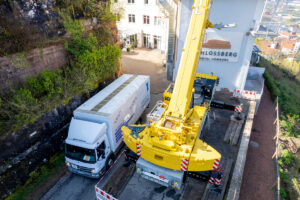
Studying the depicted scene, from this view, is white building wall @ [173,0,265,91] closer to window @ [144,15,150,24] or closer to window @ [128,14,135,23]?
window @ [144,15,150,24]

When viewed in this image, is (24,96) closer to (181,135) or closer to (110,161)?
(110,161)

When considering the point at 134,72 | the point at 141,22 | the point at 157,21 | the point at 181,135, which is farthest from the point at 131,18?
the point at 181,135

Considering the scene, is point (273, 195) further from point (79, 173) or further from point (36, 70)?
point (36, 70)

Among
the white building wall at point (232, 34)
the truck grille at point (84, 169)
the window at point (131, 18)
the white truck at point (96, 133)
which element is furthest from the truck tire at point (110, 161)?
the window at point (131, 18)

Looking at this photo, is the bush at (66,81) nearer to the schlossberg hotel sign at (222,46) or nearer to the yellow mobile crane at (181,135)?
the yellow mobile crane at (181,135)

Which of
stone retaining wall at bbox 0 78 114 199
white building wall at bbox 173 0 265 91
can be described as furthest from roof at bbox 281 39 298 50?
stone retaining wall at bbox 0 78 114 199

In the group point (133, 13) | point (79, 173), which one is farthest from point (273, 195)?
point (133, 13)
